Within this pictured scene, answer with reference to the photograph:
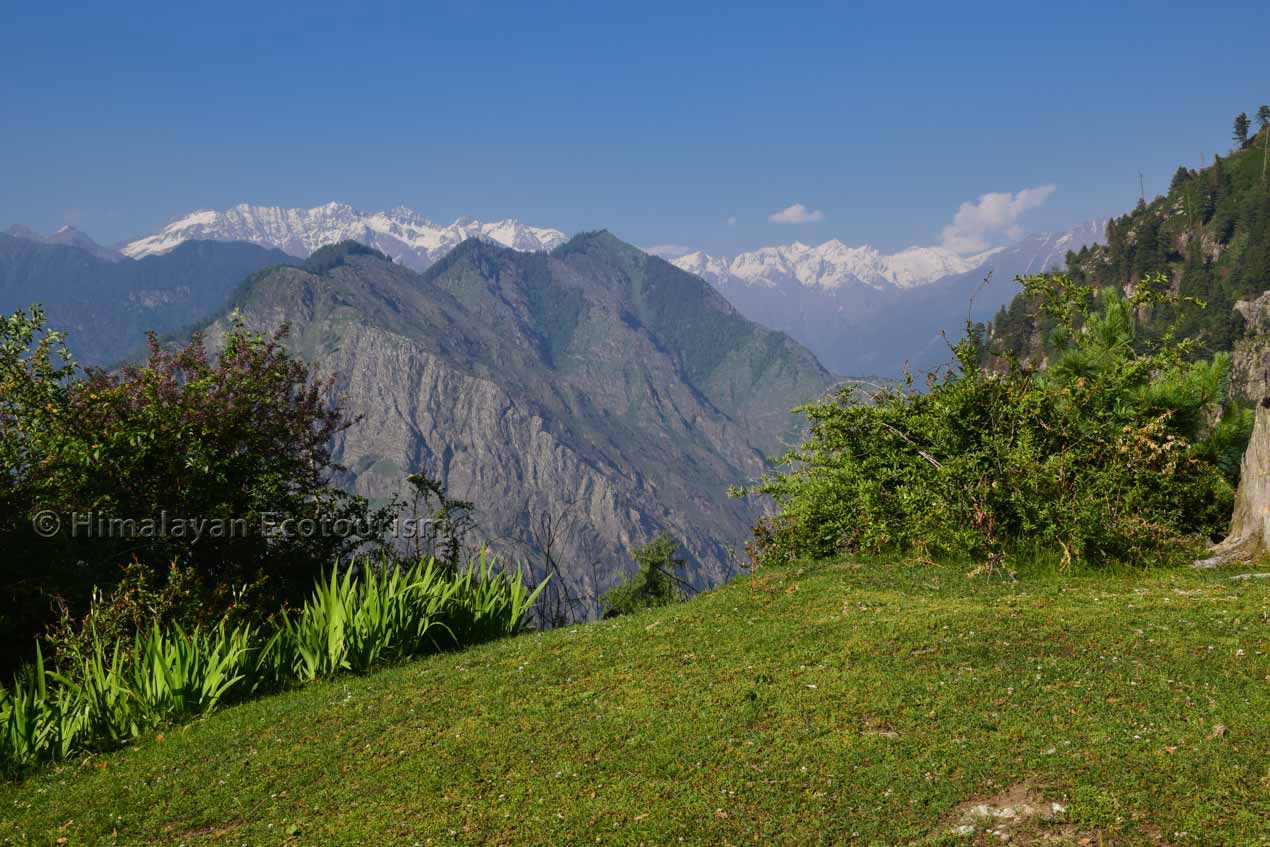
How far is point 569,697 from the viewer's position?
8.50 meters

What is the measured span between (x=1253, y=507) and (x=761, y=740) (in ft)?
26.3

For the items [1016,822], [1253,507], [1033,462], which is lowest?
[1016,822]

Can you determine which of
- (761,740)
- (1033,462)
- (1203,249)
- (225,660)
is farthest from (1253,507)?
(1203,249)

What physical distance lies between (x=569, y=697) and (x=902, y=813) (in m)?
3.54

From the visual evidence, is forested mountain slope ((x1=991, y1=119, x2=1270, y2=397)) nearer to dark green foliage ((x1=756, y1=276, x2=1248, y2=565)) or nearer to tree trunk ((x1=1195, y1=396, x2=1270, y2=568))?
dark green foliage ((x1=756, y1=276, x2=1248, y2=565))

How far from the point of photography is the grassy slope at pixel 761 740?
598cm

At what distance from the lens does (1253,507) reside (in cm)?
1120

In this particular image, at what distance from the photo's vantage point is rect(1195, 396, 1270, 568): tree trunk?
11.0m

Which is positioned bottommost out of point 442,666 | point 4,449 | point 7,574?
point 442,666

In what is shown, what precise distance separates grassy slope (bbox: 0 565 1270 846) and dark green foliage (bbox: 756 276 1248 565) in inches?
68.7

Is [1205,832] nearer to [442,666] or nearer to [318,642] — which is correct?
[442,666]

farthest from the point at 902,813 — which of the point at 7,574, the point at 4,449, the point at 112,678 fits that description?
the point at 4,449

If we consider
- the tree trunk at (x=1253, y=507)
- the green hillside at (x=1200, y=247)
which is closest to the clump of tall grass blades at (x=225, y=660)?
the tree trunk at (x=1253, y=507)

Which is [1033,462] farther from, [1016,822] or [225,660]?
[225,660]
